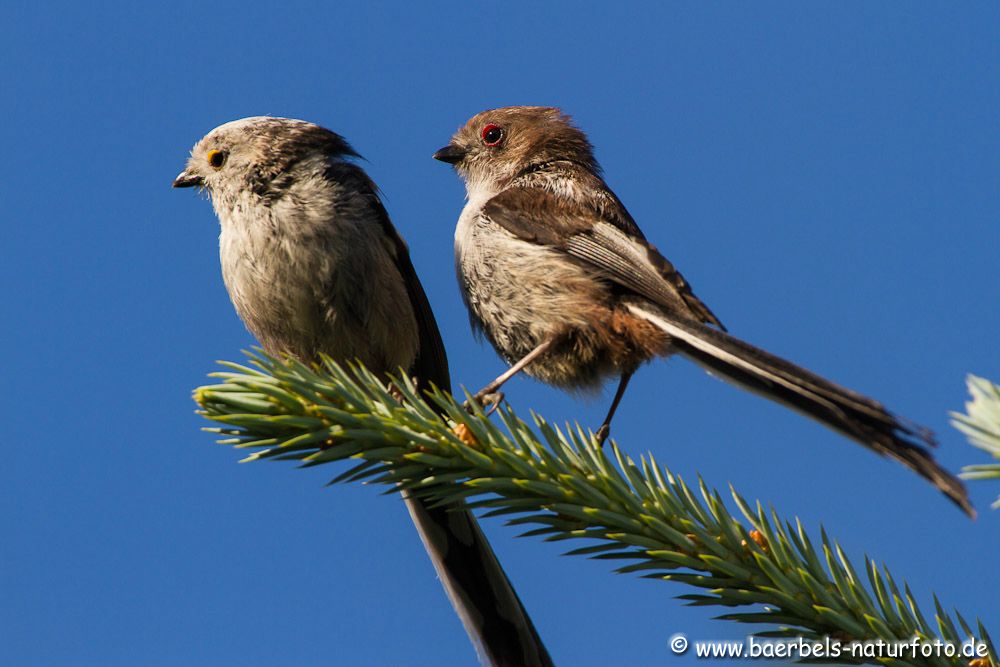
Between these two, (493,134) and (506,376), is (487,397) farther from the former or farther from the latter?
(493,134)

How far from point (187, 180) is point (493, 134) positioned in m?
1.68

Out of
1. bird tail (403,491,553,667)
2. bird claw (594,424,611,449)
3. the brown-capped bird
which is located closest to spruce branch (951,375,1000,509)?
the brown-capped bird

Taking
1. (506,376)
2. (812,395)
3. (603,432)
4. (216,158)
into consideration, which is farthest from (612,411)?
(216,158)

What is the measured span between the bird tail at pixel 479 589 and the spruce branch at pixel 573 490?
527mm

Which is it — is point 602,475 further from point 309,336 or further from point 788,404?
point 309,336

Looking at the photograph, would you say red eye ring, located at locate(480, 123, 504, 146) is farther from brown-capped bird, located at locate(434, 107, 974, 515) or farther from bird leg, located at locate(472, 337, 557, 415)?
bird leg, located at locate(472, 337, 557, 415)

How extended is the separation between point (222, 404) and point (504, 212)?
2.22 meters

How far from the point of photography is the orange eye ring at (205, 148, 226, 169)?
4.94 m

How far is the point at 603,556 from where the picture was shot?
8.23 ft

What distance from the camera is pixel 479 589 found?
12.4 ft

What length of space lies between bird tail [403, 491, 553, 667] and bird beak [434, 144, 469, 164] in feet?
7.06

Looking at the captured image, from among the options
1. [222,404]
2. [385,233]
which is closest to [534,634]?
[222,404]

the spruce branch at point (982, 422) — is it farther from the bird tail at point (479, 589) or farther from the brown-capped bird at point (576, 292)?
the bird tail at point (479, 589)

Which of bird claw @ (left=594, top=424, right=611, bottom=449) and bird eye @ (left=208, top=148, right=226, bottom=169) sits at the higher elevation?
bird eye @ (left=208, top=148, right=226, bottom=169)
